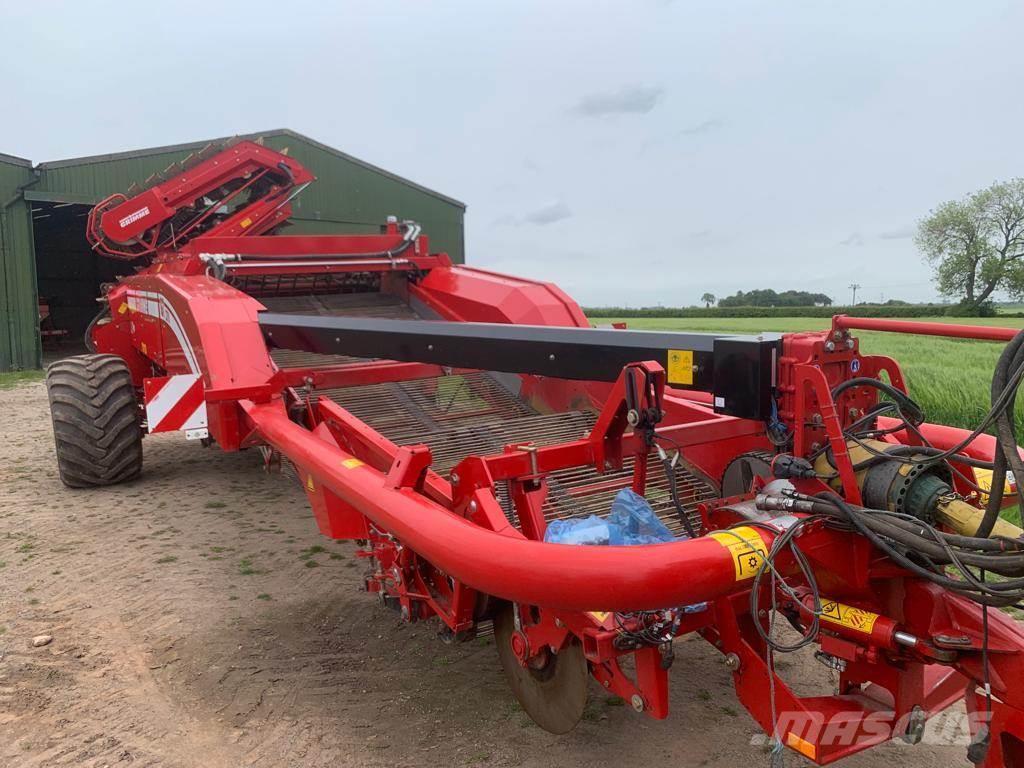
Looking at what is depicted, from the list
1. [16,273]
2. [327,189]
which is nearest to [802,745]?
[16,273]

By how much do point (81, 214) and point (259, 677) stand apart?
1834 centimetres

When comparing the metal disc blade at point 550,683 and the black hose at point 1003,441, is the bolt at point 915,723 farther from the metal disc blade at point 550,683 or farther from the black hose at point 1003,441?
the metal disc blade at point 550,683

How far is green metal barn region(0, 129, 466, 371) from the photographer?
14.1m

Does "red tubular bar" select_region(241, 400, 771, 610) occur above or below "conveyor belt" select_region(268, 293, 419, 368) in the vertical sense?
below

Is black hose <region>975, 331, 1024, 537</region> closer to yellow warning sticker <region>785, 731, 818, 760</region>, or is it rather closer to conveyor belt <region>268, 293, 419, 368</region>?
yellow warning sticker <region>785, 731, 818, 760</region>

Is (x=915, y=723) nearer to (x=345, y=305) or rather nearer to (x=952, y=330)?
(x=952, y=330)

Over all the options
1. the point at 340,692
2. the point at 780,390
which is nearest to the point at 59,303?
the point at 340,692

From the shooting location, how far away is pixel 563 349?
275 cm

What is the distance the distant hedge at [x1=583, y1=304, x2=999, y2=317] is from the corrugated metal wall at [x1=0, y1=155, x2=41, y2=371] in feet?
47.6

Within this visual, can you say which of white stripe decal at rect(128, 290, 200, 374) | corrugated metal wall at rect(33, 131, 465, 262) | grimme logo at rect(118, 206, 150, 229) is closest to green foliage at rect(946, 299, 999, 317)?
corrugated metal wall at rect(33, 131, 465, 262)

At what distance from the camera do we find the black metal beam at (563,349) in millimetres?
2305

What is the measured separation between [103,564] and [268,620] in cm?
134

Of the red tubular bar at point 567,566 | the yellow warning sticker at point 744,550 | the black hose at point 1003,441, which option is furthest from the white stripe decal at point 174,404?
the black hose at point 1003,441

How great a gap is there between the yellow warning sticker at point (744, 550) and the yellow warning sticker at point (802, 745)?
1.73ft
